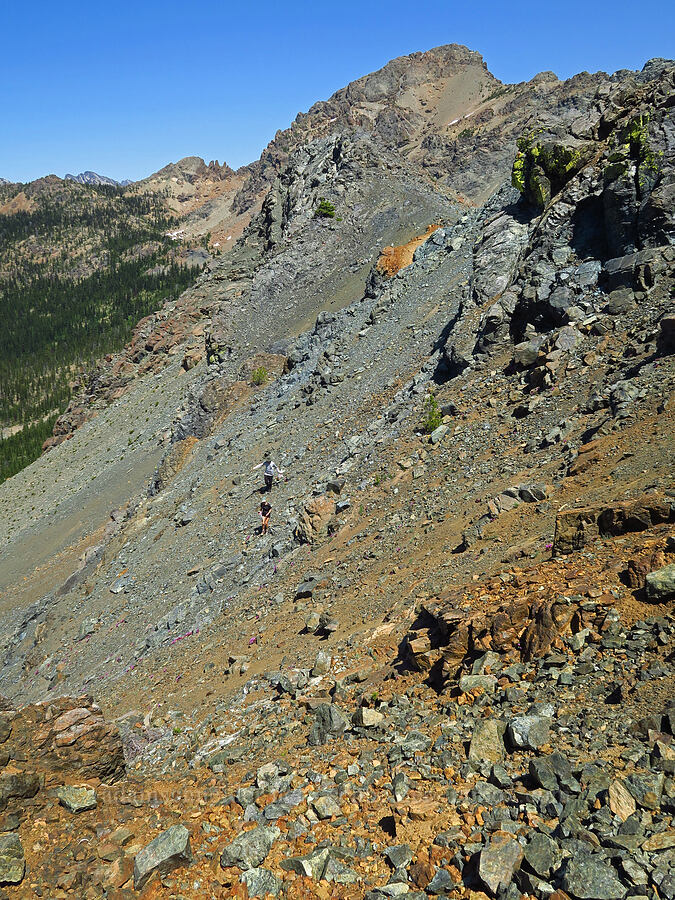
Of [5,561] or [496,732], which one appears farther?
[5,561]

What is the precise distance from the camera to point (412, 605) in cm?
1131

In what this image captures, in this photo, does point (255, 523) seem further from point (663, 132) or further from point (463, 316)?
point (663, 132)

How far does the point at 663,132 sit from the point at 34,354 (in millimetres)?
182230

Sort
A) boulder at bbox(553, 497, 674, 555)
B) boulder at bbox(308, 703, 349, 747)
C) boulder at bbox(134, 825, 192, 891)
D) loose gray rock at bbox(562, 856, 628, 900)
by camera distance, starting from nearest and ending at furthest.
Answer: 1. loose gray rock at bbox(562, 856, 628, 900)
2. boulder at bbox(134, 825, 192, 891)
3. boulder at bbox(308, 703, 349, 747)
4. boulder at bbox(553, 497, 674, 555)

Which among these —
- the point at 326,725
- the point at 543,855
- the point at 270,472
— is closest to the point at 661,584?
the point at 543,855

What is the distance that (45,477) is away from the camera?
5375cm

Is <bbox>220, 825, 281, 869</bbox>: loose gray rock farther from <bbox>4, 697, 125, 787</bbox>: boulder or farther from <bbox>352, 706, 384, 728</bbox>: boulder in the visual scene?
<bbox>4, 697, 125, 787</bbox>: boulder

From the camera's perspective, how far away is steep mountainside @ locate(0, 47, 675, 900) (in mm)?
5695

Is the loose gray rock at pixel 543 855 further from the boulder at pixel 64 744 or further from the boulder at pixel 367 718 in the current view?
the boulder at pixel 64 744

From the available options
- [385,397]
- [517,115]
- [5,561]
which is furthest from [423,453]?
[517,115]

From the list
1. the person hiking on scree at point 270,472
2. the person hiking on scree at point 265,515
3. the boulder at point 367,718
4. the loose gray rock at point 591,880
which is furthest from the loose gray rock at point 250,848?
the person hiking on scree at point 270,472

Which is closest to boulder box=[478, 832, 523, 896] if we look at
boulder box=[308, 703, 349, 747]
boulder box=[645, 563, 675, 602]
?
boulder box=[308, 703, 349, 747]

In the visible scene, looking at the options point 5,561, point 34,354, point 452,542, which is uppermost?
point 34,354

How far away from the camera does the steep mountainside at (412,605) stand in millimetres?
5695
